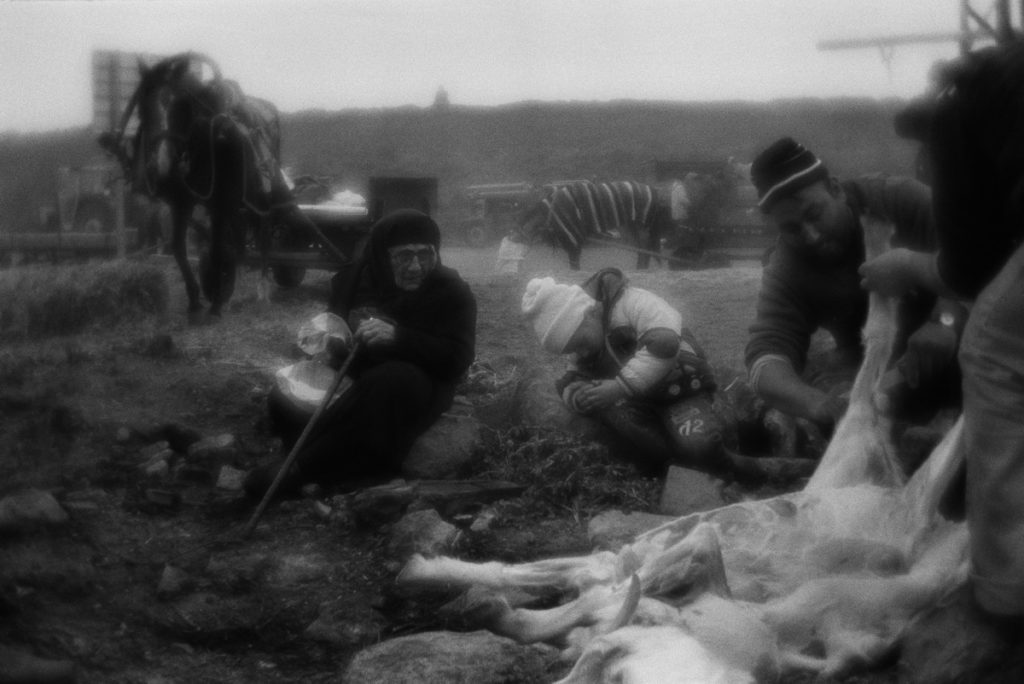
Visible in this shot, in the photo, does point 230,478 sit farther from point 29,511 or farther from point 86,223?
point 86,223

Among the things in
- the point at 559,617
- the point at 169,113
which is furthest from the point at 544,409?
the point at 169,113

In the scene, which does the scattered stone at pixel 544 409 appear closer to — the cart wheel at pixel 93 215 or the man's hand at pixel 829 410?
the man's hand at pixel 829 410

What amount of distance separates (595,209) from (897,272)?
1143 centimetres

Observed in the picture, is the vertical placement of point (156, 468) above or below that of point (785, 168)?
below

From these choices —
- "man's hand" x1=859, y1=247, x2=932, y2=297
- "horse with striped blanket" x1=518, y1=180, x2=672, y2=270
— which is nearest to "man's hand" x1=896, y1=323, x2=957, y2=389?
"man's hand" x1=859, y1=247, x2=932, y2=297

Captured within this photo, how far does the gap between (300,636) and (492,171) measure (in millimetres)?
38229

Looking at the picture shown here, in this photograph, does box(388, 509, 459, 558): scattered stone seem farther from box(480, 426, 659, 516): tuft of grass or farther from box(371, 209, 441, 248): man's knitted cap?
box(371, 209, 441, 248): man's knitted cap

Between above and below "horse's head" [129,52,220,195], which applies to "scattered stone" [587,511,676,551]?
below

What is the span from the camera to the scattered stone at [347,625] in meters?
4.12

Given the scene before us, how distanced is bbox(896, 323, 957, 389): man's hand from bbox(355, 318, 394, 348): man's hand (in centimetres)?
250

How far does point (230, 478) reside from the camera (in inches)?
237

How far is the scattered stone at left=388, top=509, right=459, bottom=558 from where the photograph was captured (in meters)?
4.64

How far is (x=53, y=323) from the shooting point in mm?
9398

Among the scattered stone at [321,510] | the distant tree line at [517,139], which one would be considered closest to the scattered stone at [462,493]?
the scattered stone at [321,510]
